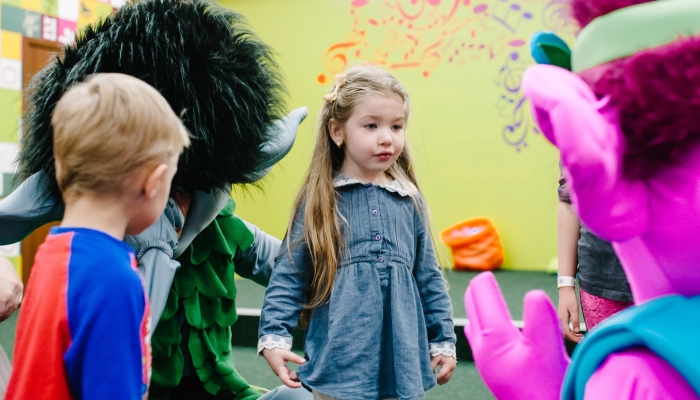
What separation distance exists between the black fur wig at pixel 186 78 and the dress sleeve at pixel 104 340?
0.42 meters

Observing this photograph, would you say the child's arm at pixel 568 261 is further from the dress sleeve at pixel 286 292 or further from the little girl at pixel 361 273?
the dress sleeve at pixel 286 292

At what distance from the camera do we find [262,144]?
1.25 metres

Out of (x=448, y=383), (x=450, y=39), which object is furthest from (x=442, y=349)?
(x=450, y=39)

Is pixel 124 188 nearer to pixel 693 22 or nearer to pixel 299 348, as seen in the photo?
pixel 693 22

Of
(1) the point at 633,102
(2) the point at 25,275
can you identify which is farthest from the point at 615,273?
(2) the point at 25,275

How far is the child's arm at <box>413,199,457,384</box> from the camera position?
1.36 metres

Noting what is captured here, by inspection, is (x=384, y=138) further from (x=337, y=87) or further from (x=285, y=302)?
(x=285, y=302)

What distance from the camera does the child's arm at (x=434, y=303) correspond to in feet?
4.47

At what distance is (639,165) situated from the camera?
558mm

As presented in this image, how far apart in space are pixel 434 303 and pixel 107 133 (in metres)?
0.84

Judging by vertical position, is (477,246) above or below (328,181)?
below

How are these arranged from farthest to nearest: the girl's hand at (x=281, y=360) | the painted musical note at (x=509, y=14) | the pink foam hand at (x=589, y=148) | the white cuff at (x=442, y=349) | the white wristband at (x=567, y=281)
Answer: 1. the painted musical note at (x=509, y=14)
2. the white wristband at (x=567, y=281)
3. the white cuff at (x=442, y=349)
4. the girl's hand at (x=281, y=360)
5. the pink foam hand at (x=589, y=148)

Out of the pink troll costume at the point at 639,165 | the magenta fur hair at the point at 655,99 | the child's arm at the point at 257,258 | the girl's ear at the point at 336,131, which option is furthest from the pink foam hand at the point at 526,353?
the child's arm at the point at 257,258

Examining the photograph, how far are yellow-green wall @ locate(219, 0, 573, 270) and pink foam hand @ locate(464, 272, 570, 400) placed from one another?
13.2 feet
